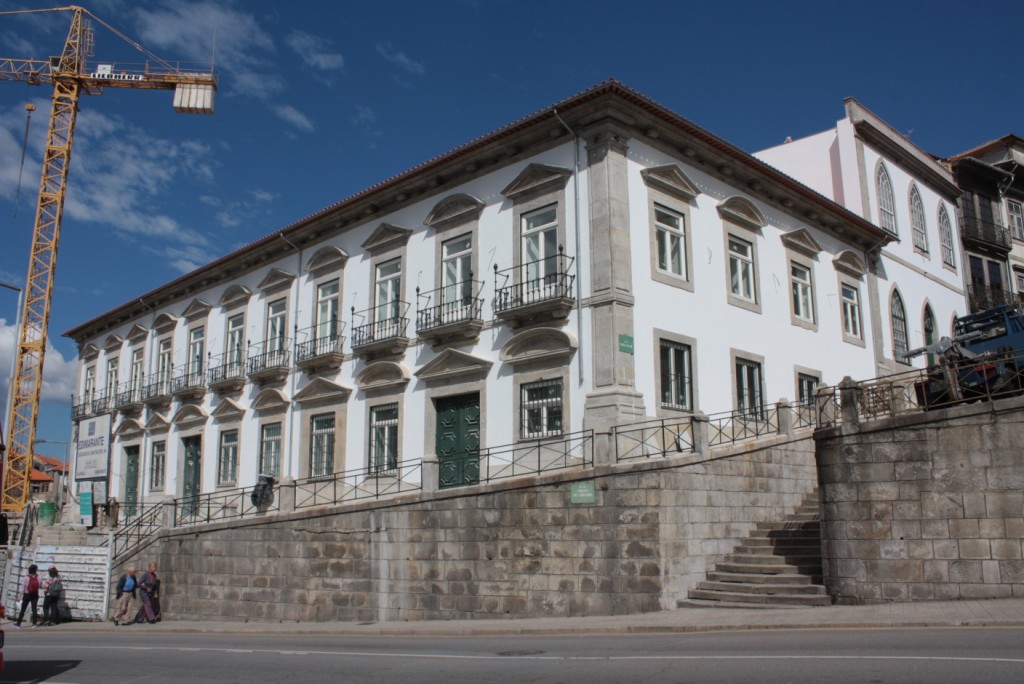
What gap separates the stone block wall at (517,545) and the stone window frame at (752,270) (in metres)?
3.99

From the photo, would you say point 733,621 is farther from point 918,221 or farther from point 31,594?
point 918,221

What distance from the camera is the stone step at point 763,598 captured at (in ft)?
46.7

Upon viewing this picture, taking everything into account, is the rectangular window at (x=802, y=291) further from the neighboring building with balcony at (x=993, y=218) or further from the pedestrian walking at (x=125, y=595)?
the pedestrian walking at (x=125, y=595)

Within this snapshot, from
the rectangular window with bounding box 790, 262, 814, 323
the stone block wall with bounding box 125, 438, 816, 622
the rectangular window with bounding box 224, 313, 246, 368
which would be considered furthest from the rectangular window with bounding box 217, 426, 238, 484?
the rectangular window with bounding box 790, 262, 814, 323

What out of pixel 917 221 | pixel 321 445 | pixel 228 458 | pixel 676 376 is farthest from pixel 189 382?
pixel 917 221

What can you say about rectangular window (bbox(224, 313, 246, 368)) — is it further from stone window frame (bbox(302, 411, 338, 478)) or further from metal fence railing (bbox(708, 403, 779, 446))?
metal fence railing (bbox(708, 403, 779, 446))

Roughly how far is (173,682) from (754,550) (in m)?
10.5

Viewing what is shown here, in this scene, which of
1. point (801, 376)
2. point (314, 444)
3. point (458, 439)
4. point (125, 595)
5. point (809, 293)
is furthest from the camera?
point (314, 444)

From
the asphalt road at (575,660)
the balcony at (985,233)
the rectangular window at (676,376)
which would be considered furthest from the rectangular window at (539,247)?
the balcony at (985,233)

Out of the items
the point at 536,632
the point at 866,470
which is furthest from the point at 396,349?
the point at 866,470

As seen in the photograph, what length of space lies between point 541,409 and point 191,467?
16716mm

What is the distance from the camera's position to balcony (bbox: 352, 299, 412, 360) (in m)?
22.2

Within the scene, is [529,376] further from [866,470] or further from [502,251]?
[866,470]

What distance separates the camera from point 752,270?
73.5ft
